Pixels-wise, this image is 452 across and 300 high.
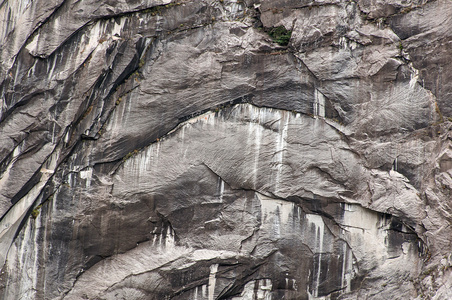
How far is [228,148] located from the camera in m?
10.0

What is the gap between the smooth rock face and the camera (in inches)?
388

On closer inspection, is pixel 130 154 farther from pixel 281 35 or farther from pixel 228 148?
pixel 281 35

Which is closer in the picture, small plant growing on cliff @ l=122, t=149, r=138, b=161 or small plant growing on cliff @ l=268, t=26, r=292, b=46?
small plant growing on cliff @ l=122, t=149, r=138, b=161

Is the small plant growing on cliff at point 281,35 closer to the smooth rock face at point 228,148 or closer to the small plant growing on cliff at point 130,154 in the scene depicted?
the smooth rock face at point 228,148

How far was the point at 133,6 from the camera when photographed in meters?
10.1

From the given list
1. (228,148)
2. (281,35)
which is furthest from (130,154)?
(281,35)

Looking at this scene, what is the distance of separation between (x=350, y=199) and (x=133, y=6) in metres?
6.71

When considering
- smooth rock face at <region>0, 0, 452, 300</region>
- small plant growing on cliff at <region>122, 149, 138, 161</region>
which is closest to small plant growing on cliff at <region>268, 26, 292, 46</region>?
smooth rock face at <region>0, 0, 452, 300</region>

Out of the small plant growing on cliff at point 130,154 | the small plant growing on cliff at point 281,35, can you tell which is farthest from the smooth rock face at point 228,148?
the small plant growing on cliff at point 281,35

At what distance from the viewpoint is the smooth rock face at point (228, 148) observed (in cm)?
984

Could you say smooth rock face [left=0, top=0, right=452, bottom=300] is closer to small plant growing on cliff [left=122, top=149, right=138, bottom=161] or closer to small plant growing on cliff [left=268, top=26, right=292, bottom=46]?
small plant growing on cliff [left=122, top=149, right=138, bottom=161]

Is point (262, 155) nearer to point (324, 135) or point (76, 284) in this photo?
point (324, 135)

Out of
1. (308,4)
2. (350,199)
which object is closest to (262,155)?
(350,199)

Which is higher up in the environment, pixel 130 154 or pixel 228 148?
pixel 228 148
